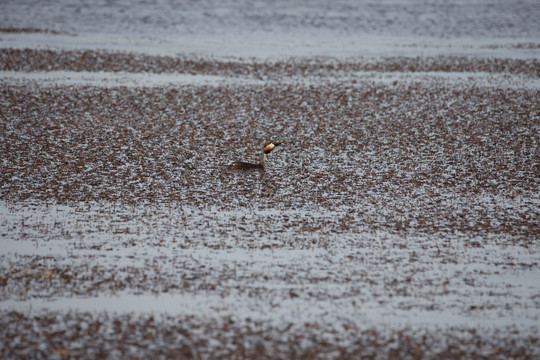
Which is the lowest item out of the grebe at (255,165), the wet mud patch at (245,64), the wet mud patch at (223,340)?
the wet mud patch at (245,64)

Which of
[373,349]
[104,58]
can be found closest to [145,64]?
[104,58]

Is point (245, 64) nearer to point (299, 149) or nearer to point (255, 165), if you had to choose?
point (299, 149)

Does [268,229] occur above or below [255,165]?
above

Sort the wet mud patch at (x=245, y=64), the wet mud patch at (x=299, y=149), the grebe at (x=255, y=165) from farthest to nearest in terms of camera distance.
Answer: the wet mud patch at (x=245, y=64) < the grebe at (x=255, y=165) < the wet mud patch at (x=299, y=149)

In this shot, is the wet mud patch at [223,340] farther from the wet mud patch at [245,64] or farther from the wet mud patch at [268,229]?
the wet mud patch at [245,64]

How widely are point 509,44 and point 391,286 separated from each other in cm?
2663

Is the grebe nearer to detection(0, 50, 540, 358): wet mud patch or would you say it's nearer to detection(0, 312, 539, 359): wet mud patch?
detection(0, 50, 540, 358): wet mud patch

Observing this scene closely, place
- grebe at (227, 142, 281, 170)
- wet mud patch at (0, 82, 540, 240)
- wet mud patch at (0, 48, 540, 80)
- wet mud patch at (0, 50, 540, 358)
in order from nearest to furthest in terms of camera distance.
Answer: wet mud patch at (0, 50, 540, 358)
wet mud patch at (0, 82, 540, 240)
grebe at (227, 142, 281, 170)
wet mud patch at (0, 48, 540, 80)

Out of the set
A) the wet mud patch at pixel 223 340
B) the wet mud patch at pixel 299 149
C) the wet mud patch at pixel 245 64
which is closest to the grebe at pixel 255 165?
the wet mud patch at pixel 299 149

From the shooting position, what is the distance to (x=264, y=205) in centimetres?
1040

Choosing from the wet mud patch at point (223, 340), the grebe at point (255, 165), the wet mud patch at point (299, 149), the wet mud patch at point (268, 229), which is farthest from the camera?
the grebe at point (255, 165)

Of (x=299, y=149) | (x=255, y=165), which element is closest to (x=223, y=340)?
(x=255, y=165)

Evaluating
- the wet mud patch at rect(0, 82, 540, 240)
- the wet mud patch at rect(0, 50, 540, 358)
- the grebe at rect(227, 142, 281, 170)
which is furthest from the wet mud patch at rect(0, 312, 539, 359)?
the grebe at rect(227, 142, 281, 170)

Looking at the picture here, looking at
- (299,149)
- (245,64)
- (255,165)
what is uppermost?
(255,165)
